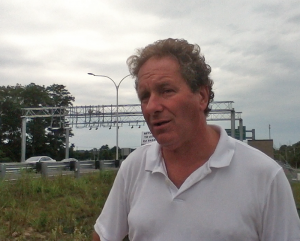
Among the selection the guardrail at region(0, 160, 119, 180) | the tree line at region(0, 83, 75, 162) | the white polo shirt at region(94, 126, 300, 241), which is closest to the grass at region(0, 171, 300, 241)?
the guardrail at region(0, 160, 119, 180)

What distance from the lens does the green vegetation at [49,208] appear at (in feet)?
27.1

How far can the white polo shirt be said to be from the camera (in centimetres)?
211

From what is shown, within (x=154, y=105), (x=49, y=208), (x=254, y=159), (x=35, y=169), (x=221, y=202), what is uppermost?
(x=154, y=105)

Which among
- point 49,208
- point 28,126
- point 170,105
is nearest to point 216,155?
point 170,105

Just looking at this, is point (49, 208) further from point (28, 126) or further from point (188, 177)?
point (28, 126)

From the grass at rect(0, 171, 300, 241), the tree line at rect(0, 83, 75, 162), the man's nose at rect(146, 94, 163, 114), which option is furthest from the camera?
the tree line at rect(0, 83, 75, 162)

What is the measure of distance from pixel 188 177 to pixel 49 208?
29.5ft

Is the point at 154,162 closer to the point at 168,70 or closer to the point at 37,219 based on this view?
the point at 168,70

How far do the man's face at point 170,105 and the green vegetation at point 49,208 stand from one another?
5748 mm

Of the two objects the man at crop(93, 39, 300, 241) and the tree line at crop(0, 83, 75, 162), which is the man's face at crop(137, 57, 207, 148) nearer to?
the man at crop(93, 39, 300, 241)

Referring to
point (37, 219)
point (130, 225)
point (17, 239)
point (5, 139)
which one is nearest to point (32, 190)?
point (37, 219)

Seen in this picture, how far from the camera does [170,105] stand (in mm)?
2230

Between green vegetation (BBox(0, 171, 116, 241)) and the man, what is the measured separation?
5.54 m

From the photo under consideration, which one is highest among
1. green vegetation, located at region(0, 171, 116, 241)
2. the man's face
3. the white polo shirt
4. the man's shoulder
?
the man's face
